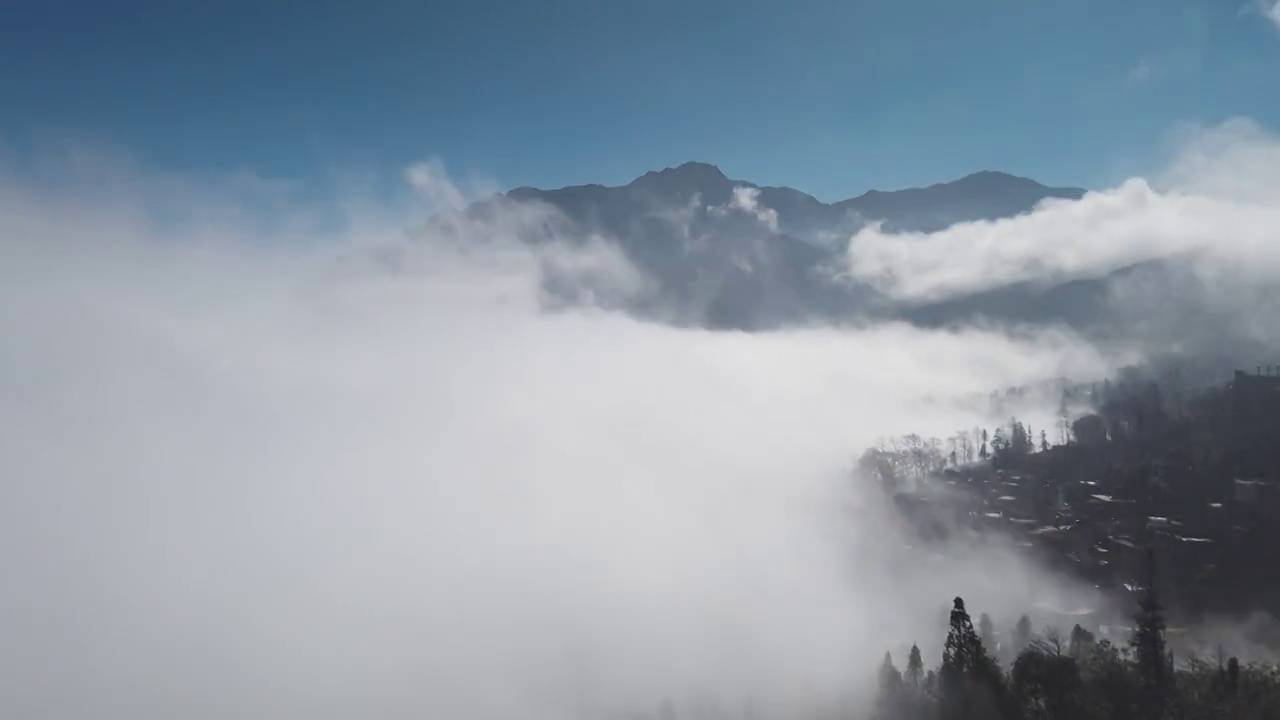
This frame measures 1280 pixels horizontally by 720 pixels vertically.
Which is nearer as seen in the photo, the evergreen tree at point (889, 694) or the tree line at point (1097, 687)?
the tree line at point (1097, 687)

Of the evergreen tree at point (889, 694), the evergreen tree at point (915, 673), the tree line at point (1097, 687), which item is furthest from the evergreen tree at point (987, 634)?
the tree line at point (1097, 687)

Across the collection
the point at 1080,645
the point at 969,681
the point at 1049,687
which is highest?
the point at 1080,645

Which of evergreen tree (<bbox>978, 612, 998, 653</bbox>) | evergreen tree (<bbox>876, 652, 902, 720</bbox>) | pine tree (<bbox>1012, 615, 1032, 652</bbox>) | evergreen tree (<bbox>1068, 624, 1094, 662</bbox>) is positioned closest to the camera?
evergreen tree (<bbox>1068, 624, 1094, 662</bbox>)

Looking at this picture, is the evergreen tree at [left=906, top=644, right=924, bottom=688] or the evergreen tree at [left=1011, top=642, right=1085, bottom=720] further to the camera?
the evergreen tree at [left=906, top=644, right=924, bottom=688]

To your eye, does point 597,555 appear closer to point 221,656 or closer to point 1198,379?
point 221,656

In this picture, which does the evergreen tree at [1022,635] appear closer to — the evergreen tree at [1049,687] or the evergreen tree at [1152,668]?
the evergreen tree at [1152,668]

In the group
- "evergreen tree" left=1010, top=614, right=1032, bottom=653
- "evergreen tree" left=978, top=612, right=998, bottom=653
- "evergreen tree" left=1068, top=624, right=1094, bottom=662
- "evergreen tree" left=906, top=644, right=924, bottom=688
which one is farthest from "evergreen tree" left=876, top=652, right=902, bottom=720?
"evergreen tree" left=1010, top=614, right=1032, bottom=653

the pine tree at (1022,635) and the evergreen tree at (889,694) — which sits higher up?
the pine tree at (1022,635)

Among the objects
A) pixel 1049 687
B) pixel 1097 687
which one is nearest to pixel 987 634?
pixel 1097 687

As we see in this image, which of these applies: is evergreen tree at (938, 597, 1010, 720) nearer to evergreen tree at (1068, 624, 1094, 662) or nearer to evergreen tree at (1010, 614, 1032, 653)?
evergreen tree at (1068, 624, 1094, 662)

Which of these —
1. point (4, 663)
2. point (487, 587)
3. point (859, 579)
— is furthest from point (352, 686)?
point (4, 663)

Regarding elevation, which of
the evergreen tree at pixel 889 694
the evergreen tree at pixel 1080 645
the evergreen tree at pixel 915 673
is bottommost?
the evergreen tree at pixel 889 694

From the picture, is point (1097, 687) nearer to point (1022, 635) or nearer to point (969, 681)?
point (969, 681)

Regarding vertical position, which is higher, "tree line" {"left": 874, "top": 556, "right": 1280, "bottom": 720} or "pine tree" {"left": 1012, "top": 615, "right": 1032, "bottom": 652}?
"pine tree" {"left": 1012, "top": 615, "right": 1032, "bottom": 652}
